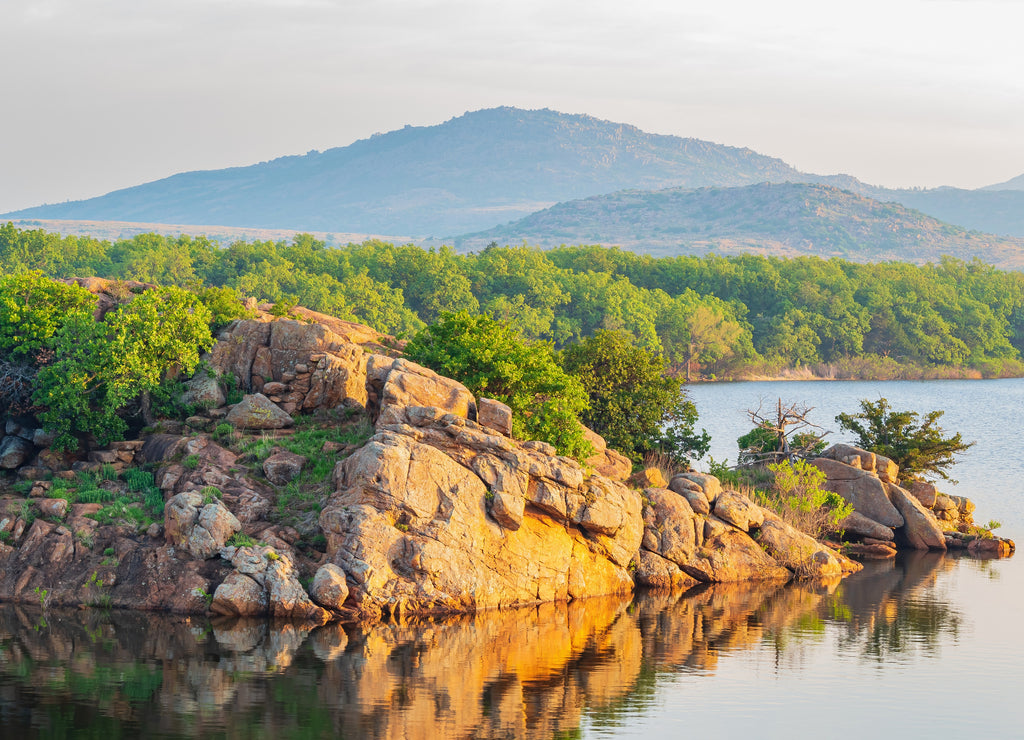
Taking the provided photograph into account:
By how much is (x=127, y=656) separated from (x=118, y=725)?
5.08 metres

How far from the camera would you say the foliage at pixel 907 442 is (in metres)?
49.5

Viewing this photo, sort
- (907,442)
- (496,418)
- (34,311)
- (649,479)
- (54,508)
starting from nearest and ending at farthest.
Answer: (54,508) < (496,418) < (649,479) < (34,311) < (907,442)

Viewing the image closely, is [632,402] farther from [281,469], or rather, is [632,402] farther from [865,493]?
[281,469]

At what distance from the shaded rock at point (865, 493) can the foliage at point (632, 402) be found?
643 centimetres

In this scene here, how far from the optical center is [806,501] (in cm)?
4247

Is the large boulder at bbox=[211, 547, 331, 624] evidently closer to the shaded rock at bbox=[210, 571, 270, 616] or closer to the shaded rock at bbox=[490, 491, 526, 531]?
the shaded rock at bbox=[210, 571, 270, 616]

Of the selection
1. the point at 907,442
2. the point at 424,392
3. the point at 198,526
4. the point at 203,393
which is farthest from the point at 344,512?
the point at 907,442

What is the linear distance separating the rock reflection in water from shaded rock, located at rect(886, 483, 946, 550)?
8878 millimetres

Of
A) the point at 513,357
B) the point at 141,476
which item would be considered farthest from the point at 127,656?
the point at 513,357

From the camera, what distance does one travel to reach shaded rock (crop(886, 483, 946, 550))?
1784 inches

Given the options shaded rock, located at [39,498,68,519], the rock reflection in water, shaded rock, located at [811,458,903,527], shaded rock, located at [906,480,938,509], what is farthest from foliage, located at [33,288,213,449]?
shaded rock, located at [906,480,938,509]

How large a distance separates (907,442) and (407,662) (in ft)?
96.3

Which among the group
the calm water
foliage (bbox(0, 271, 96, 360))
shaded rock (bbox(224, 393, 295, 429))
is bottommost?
the calm water

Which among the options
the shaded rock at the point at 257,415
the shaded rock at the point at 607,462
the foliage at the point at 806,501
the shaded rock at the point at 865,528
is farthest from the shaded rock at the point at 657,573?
the shaded rock at the point at 257,415
